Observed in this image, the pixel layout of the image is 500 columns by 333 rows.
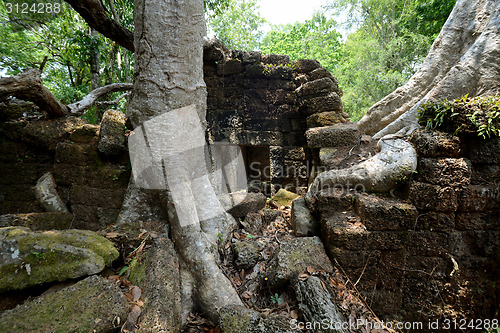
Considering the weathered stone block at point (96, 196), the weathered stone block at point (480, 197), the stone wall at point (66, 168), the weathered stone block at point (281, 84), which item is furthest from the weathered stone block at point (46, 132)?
the weathered stone block at point (480, 197)

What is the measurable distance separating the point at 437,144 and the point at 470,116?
0.37 metres

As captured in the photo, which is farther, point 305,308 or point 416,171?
point 416,171

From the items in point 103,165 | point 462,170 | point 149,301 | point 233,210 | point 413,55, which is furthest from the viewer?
point 413,55

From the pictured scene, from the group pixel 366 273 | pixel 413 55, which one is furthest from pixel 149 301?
pixel 413 55

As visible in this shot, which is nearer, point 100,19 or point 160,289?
point 160,289

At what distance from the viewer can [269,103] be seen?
4617 millimetres

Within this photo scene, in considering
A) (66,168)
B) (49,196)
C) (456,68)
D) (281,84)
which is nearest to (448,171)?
(456,68)

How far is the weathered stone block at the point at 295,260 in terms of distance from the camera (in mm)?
2049

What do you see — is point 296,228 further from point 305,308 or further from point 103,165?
point 103,165

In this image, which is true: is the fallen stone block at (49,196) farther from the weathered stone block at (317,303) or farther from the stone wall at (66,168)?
the weathered stone block at (317,303)

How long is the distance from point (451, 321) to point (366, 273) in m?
0.95

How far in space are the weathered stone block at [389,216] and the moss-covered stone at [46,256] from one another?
2252 millimetres

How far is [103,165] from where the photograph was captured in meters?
2.53

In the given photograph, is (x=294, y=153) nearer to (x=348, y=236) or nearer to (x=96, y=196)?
(x=348, y=236)
